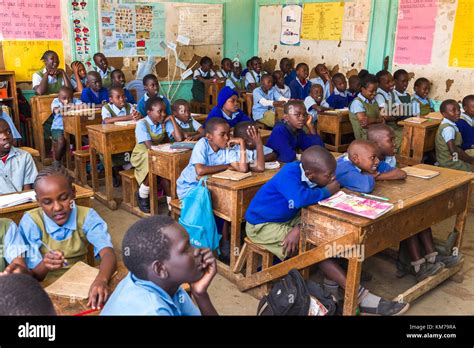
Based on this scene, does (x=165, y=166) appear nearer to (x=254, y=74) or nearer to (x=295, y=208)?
(x=295, y=208)

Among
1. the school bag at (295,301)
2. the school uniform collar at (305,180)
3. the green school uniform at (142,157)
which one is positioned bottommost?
the school bag at (295,301)

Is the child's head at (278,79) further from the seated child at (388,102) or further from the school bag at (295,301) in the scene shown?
the school bag at (295,301)

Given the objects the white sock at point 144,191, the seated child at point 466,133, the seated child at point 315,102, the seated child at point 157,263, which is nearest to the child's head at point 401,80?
the seated child at point 315,102

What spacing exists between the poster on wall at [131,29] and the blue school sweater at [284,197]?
5.56 m

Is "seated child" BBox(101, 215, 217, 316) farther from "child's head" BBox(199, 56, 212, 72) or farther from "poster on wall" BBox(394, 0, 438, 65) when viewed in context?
"child's head" BBox(199, 56, 212, 72)

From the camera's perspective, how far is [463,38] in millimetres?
6082

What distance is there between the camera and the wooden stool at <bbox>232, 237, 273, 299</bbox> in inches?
113

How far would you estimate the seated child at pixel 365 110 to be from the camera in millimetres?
5426

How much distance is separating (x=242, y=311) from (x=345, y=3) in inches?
233

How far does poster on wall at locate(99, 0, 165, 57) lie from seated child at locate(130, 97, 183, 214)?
3610 mm

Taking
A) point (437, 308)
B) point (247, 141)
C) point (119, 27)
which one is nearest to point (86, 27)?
point (119, 27)

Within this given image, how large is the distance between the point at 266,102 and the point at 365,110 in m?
1.48

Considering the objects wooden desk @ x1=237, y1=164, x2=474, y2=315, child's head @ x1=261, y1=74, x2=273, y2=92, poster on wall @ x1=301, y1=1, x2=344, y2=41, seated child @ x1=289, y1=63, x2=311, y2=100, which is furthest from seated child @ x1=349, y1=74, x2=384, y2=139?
wooden desk @ x1=237, y1=164, x2=474, y2=315
